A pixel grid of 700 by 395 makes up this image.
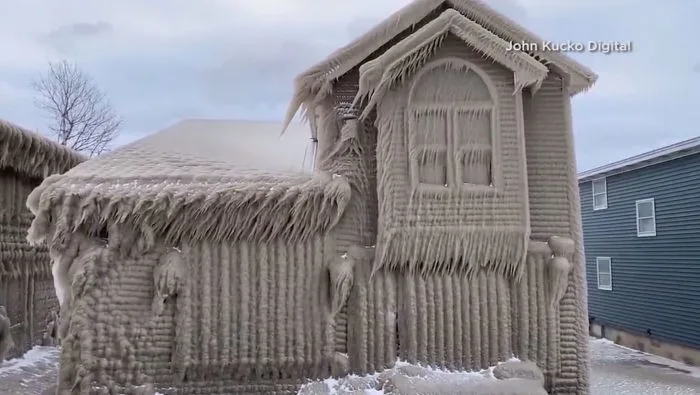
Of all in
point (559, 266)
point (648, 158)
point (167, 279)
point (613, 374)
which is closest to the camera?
point (167, 279)

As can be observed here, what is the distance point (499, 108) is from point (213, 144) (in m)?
3.30

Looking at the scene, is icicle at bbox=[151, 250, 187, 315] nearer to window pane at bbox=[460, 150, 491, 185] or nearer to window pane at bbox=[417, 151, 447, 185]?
window pane at bbox=[417, 151, 447, 185]

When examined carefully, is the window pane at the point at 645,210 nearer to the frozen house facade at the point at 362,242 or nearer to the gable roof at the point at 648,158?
the gable roof at the point at 648,158

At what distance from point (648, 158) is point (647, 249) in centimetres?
240

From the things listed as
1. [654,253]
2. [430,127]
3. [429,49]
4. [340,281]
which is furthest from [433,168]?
[654,253]

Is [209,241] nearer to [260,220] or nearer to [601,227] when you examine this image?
[260,220]

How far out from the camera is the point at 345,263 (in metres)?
5.55

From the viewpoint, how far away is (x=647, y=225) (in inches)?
564

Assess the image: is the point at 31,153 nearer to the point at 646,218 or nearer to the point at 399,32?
the point at 399,32

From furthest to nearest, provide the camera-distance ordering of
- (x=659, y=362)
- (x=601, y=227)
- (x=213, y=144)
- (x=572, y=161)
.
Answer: (x=601, y=227) < (x=659, y=362) < (x=213, y=144) < (x=572, y=161)

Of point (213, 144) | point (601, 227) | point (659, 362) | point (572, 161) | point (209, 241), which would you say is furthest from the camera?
point (601, 227)

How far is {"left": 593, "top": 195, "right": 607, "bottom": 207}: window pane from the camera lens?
1631 centimetres

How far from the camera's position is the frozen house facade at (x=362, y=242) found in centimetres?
528

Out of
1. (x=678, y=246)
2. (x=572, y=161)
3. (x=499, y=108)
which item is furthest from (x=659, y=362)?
(x=499, y=108)
